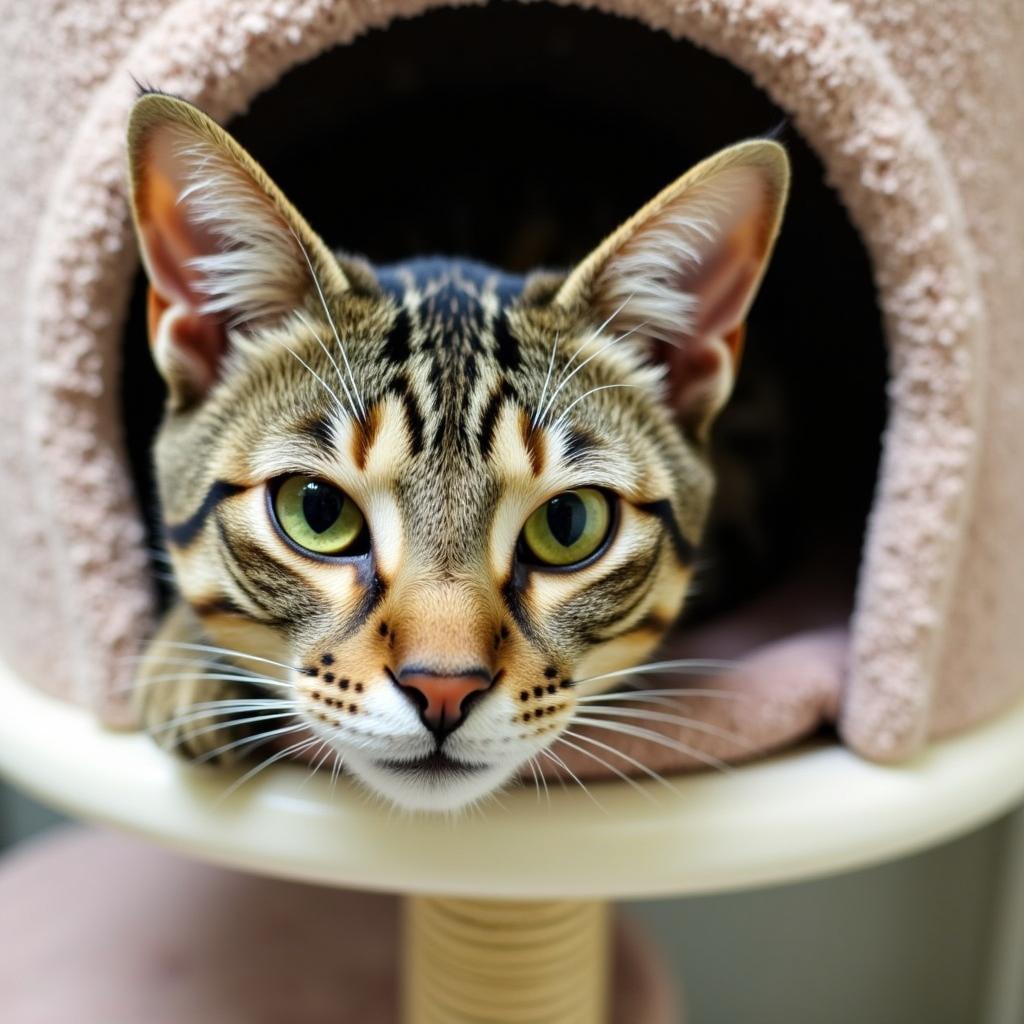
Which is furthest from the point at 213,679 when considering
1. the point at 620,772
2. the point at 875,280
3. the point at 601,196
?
the point at 601,196

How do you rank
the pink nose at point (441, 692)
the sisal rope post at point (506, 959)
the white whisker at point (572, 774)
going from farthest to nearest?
the sisal rope post at point (506, 959), the white whisker at point (572, 774), the pink nose at point (441, 692)

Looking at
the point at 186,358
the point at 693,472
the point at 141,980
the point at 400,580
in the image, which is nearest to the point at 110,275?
the point at 186,358

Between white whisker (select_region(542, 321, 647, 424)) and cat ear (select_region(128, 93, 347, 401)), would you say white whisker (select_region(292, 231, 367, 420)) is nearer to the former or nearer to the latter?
cat ear (select_region(128, 93, 347, 401))

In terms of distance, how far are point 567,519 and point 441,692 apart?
0.17 meters

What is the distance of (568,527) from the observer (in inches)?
29.9

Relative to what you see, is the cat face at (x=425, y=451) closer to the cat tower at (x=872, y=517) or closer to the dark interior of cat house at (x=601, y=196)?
the cat tower at (x=872, y=517)

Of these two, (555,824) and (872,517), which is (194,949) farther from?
(872,517)

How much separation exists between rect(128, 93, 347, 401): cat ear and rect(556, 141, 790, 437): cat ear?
198 mm

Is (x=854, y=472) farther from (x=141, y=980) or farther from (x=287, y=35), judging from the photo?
(x=141, y=980)

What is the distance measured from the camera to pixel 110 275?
82 centimetres

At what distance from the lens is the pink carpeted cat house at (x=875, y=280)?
2.55ft

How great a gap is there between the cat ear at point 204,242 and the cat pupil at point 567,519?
0.72ft

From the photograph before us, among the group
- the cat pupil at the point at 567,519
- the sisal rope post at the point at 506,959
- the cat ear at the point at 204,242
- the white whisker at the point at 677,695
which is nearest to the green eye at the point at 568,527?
the cat pupil at the point at 567,519

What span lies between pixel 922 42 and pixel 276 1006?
44.1 inches
